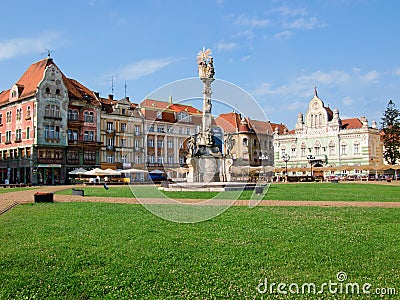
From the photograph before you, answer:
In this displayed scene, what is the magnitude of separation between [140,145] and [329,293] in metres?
70.0

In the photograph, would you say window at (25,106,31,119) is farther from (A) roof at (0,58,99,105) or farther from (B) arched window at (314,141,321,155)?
(B) arched window at (314,141,321,155)

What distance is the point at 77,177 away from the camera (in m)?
63.6

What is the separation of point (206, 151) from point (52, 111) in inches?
1432

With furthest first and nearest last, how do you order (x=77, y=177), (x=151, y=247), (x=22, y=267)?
(x=77, y=177) → (x=151, y=247) → (x=22, y=267)

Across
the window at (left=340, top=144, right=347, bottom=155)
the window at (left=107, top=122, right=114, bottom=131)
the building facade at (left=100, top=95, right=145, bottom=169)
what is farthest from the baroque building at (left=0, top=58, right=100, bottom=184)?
the window at (left=340, top=144, right=347, bottom=155)

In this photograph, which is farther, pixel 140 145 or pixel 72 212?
pixel 140 145

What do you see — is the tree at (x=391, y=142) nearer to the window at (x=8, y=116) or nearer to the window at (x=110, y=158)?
the window at (x=110, y=158)

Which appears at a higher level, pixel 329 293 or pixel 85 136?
pixel 85 136

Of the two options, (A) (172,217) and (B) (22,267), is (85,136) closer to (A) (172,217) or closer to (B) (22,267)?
(A) (172,217)

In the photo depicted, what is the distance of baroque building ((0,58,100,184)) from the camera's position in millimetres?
60250

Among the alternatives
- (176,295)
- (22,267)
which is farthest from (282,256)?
(22,267)

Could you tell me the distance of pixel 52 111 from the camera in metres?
62.2

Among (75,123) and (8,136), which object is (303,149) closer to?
(75,123)

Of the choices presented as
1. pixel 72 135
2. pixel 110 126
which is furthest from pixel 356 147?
pixel 72 135
